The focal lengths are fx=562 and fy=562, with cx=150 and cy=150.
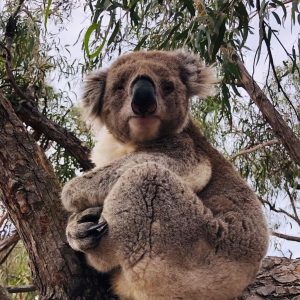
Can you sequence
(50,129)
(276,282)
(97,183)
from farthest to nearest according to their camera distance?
1. (50,129)
2. (276,282)
3. (97,183)

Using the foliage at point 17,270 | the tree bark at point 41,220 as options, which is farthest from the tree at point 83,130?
the foliage at point 17,270

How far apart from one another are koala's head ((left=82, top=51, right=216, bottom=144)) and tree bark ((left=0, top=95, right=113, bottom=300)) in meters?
0.48

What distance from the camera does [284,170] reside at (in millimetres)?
5723

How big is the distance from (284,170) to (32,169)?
152 inches

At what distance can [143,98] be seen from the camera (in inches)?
100

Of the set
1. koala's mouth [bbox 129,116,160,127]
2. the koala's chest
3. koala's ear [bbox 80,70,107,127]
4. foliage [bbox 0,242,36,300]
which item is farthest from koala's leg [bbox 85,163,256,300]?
foliage [bbox 0,242,36,300]

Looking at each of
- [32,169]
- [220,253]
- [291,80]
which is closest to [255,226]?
[220,253]

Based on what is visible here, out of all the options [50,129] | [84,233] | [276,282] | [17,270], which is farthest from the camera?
[17,270]

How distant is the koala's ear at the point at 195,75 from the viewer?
9.73 feet

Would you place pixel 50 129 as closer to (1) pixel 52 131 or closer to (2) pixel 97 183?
(1) pixel 52 131

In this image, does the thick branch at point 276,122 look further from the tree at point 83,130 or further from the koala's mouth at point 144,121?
the koala's mouth at point 144,121

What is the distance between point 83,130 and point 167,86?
2.43m

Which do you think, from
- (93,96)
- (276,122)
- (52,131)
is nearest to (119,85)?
(93,96)

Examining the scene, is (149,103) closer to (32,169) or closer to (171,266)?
(32,169)
